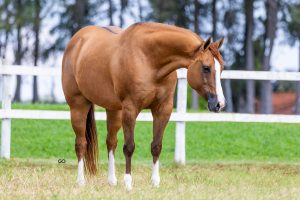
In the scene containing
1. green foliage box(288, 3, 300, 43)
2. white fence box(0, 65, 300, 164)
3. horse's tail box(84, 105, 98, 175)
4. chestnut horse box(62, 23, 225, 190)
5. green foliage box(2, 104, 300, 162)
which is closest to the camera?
chestnut horse box(62, 23, 225, 190)

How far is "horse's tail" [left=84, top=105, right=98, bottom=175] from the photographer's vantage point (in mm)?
8711

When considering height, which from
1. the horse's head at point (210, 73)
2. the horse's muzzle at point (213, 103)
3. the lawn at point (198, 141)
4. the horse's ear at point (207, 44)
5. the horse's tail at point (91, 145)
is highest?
the horse's ear at point (207, 44)

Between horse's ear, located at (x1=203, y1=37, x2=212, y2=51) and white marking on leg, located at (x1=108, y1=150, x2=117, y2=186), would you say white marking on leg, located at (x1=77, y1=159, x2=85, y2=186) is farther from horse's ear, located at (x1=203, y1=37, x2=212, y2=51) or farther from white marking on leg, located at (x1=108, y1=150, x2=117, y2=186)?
horse's ear, located at (x1=203, y1=37, x2=212, y2=51)

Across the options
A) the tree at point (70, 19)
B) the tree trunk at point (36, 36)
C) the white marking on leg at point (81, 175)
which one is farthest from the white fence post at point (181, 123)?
the tree trunk at point (36, 36)

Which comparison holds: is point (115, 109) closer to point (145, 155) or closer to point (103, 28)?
point (103, 28)

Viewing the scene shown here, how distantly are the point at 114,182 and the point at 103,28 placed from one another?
194cm

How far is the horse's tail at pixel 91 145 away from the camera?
8.71 meters

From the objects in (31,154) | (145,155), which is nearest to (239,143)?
(145,155)

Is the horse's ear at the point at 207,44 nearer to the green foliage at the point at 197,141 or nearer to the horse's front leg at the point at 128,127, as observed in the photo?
the horse's front leg at the point at 128,127

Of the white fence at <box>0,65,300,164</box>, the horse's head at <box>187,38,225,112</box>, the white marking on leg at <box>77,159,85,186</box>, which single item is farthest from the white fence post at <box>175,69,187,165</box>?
the horse's head at <box>187,38,225,112</box>

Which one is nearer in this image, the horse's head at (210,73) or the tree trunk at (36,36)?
the horse's head at (210,73)

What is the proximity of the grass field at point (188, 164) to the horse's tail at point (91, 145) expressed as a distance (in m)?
0.20

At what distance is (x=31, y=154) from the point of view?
12898 mm

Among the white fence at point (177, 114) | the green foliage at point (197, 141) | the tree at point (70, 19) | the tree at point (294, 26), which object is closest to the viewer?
the white fence at point (177, 114)
